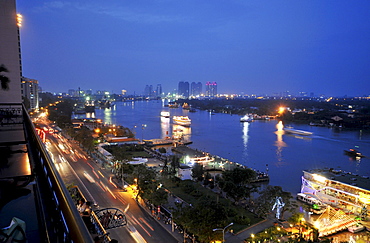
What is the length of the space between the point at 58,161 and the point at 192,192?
396 cm

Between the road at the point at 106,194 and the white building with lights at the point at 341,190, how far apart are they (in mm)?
3788

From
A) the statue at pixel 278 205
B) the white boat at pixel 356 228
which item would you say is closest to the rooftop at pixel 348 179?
the white boat at pixel 356 228

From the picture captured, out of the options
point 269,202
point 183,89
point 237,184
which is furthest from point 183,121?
point 183,89

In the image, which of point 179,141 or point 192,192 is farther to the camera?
point 179,141

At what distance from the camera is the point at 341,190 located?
569 centimetres

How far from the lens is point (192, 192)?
18.4 feet

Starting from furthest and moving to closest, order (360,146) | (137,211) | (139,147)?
(360,146) → (139,147) → (137,211)

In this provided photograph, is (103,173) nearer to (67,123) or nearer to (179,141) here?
(179,141)

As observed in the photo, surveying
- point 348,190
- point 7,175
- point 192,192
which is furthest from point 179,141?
point 7,175

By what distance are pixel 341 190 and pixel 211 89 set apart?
8085cm

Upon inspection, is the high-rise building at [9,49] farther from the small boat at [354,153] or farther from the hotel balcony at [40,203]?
the small boat at [354,153]

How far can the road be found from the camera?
3779 millimetres

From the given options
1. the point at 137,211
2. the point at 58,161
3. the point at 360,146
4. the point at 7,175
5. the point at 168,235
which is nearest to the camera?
the point at 7,175

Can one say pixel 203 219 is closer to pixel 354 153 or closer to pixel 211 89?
pixel 354 153
